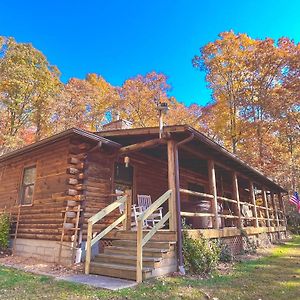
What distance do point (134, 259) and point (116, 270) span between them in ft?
1.42

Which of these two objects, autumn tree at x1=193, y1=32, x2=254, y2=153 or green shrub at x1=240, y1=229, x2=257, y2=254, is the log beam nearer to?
green shrub at x1=240, y1=229, x2=257, y2=254

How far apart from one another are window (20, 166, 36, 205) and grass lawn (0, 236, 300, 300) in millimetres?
3243

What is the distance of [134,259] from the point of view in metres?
6.15

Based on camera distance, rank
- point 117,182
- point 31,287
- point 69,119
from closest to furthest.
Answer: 1. point 31,287
2. point 117,182
3. point 69,119

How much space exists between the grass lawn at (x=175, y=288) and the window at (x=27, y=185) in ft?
10.6

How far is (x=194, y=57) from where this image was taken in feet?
76.8

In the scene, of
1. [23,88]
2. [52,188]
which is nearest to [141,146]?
[52,188]

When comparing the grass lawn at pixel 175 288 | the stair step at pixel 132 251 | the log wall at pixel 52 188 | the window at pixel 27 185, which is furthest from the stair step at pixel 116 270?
the window at pixel 27 185

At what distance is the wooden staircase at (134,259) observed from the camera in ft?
19.3

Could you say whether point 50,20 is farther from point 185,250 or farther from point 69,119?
point 185,250

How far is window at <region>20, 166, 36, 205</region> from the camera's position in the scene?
385 inches

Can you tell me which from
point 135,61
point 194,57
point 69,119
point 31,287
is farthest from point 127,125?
point 135,61

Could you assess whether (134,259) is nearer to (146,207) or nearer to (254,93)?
(146,207)

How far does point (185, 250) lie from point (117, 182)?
3.47 meters
